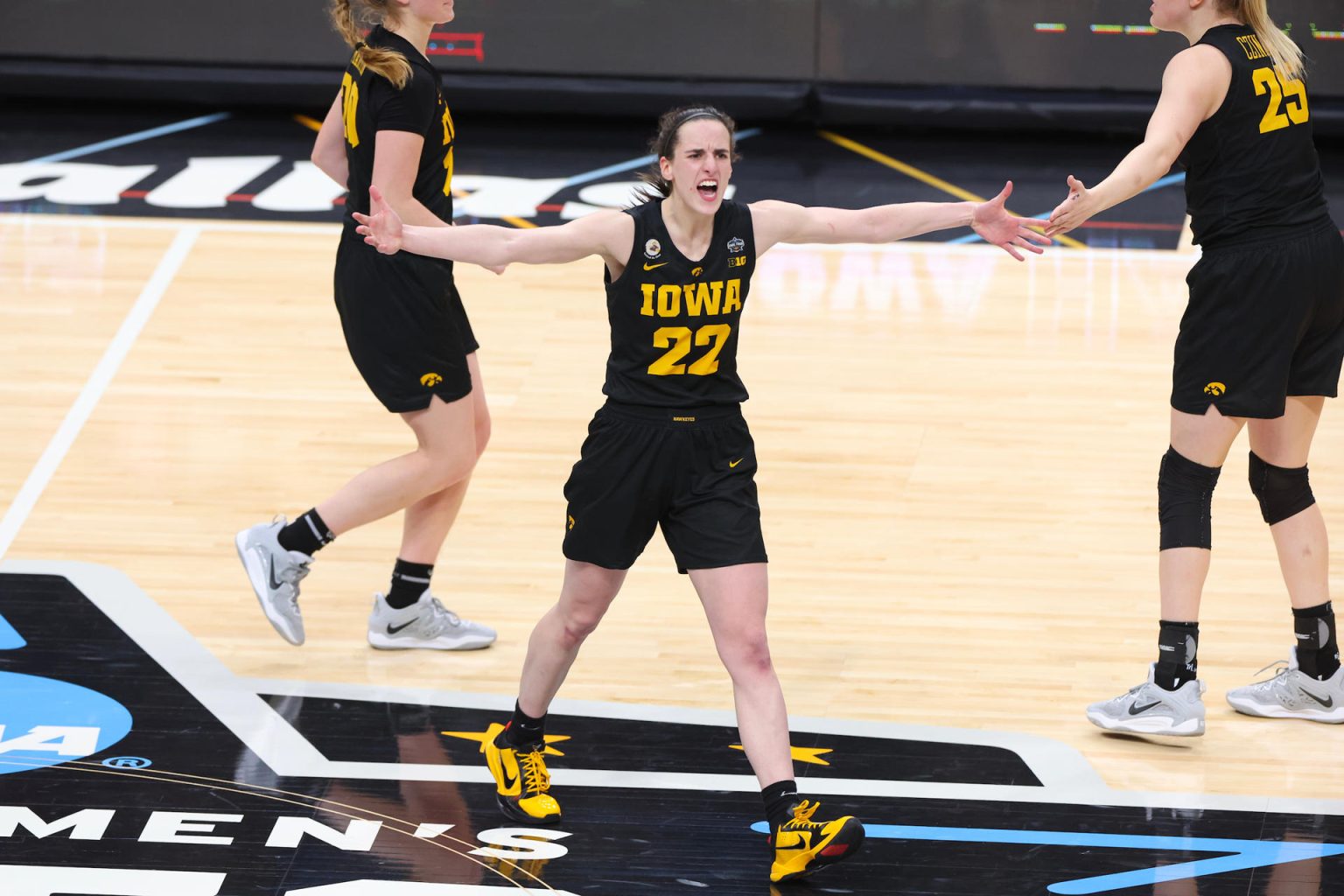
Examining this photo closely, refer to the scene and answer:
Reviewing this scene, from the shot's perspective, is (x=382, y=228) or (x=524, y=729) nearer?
(x=382, y=228)

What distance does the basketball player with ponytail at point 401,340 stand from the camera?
15.2ft

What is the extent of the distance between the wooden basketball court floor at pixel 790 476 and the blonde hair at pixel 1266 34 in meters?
1.62

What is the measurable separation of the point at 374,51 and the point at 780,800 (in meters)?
2.06

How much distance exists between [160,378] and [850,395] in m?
2.60

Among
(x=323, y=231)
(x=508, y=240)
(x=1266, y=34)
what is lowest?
(x=323, y=231)

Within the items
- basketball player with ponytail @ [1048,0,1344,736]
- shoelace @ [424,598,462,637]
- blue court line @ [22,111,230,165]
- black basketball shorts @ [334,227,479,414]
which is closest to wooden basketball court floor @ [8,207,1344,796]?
shoelace @ [424,598,462,637]

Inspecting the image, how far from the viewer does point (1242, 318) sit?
446cm

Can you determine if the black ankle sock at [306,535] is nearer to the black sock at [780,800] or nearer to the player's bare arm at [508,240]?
the player's bare arm at [508,240]

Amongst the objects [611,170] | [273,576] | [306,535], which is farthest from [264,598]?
[611,170]

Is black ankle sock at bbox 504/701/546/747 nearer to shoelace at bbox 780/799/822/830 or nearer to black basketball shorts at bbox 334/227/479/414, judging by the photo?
shoelace at bbox 780/799/822/830

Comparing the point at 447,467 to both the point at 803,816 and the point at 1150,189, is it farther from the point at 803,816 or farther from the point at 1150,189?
the point at 1150,189

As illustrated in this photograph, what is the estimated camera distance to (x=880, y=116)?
10.6 meters

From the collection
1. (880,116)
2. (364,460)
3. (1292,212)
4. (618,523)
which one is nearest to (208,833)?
(618,523)

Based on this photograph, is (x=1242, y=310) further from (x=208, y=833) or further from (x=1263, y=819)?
(x=208, y=833)
